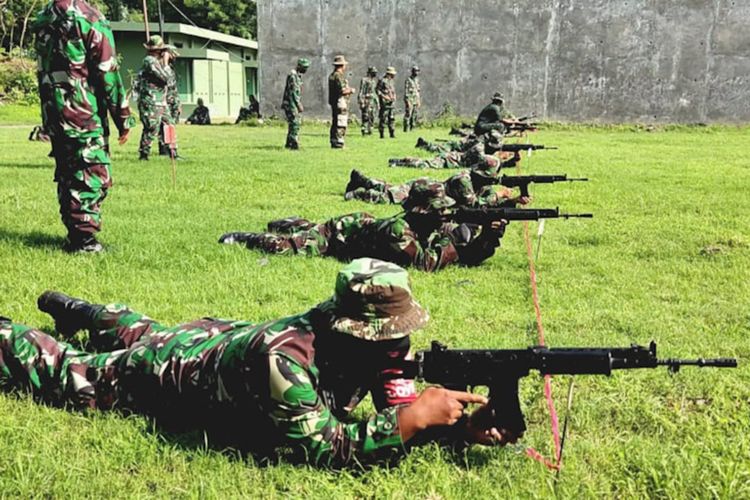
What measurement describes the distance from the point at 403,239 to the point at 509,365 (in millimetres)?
3517

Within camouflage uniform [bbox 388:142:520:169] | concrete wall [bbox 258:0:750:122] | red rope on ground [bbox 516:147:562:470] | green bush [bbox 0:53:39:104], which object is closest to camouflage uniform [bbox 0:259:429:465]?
red rope on ground [bbox 516:147:562:470]

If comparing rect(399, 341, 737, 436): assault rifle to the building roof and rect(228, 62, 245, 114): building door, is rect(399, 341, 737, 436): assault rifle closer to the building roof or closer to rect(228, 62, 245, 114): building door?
the building roof

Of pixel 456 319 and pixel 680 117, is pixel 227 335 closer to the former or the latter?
pixel 456 319

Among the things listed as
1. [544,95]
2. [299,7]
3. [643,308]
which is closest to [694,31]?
[544,95]

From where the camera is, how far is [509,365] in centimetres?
274

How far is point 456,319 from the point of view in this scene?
4934mm

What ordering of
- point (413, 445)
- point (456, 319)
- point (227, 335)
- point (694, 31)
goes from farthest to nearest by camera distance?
1. point (694, 31)
2. point (456, 319)
3. point (227, 335)
4. point (413, 445)

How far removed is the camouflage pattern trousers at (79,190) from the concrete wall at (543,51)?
74.5ft

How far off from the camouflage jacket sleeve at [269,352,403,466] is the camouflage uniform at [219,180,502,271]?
3387 millimetres

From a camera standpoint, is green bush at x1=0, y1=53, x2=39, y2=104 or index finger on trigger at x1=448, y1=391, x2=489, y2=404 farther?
green bush at x1=0, y1=53, x2=39, y2=104

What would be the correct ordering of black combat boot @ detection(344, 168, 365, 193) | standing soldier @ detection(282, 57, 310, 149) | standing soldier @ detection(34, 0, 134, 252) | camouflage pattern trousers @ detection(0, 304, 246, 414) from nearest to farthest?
camouflage pattern trousers @ detection(0, 304, 246, 414) < standing soldier @ detection(34, 0, 134, 252) < black combat boot @ detection(344, 168, 365, 193) < standing soldier @ detection(282, 57, 310, 149)

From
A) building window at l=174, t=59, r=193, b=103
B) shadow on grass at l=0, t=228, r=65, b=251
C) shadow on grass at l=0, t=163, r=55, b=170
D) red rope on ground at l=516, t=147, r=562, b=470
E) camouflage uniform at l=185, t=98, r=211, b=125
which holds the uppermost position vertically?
building window at l=174, t=59, r=193, b=103

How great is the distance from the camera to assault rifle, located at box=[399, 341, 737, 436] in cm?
267

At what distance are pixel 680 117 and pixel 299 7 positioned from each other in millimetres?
14134
